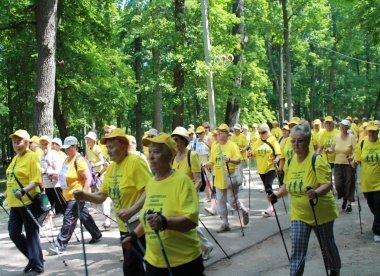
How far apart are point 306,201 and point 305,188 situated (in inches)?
7.0

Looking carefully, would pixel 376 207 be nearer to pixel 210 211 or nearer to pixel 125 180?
pixel 210 211

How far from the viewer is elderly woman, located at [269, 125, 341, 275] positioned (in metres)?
5.37

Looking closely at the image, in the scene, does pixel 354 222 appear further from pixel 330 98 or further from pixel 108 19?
pixel 330 98

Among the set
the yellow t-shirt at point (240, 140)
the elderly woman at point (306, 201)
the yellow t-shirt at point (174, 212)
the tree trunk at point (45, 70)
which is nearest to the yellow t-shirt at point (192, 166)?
the elderly woman at point (306, 201)

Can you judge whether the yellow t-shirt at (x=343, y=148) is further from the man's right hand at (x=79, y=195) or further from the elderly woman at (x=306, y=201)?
the man's right hand at (x=79, y=195)

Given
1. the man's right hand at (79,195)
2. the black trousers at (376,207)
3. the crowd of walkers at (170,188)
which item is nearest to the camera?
the crowd of walkers at (170,188)

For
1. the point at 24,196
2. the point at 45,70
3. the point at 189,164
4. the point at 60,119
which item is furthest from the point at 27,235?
the point at 60,119

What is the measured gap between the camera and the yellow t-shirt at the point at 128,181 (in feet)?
16.2

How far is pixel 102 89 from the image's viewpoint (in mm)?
22859

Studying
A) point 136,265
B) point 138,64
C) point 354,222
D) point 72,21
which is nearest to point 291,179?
point 136,265

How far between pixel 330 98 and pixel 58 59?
3171 cm

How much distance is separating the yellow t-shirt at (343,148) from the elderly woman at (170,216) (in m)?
7.41

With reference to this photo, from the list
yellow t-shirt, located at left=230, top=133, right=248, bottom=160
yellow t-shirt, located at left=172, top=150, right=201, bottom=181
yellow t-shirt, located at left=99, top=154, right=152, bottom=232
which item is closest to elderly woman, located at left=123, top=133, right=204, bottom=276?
yellow t-shirt, located at left=99, top=154, right=152, bottom=232

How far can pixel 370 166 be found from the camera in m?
8.13
